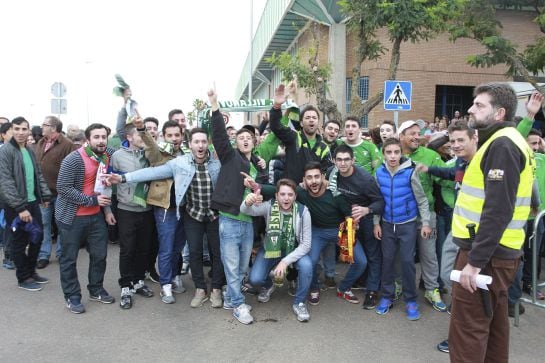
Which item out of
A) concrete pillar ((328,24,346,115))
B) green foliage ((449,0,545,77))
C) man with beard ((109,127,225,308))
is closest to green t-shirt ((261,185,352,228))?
man with beard ((109,127,225,308))

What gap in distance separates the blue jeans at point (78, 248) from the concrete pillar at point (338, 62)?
1701 cm

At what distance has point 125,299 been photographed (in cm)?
505

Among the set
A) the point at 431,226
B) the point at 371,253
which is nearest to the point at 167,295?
the point at 371,253

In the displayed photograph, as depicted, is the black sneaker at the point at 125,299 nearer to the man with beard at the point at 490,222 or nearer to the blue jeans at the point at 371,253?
the blue jeans at the point at 371,253

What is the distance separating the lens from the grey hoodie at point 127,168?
16.8 feet

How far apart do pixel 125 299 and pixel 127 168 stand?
145 cm

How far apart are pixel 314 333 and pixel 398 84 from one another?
549 centimetres

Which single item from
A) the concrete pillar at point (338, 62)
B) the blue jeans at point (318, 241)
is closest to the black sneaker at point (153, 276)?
the blue jeans at point (318, 241)

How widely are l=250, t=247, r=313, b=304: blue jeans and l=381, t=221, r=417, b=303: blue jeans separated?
845 mm

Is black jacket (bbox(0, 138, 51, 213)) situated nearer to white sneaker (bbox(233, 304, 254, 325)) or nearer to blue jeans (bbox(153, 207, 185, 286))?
blue jeans (bbox(153, 207, 185, 286))

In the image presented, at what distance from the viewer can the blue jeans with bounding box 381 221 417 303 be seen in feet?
16.1

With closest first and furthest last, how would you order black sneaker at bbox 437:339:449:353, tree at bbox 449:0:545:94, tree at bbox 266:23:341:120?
1. black sneaker at bbox 437:339:449:353
2. tree at bbox 449:0:545:94
3. tree at bbox 266:23:341:120

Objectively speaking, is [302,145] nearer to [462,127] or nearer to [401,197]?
[401,197]

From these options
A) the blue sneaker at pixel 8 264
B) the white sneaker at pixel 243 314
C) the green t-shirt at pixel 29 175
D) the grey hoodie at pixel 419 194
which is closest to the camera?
the white sneaker at pixel 243 314
